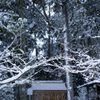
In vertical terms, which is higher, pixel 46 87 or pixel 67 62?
pixel 67 62

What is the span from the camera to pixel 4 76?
878 centimetres

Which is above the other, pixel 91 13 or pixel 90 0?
pixel 90 0

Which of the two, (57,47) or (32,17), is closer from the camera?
(32,17)

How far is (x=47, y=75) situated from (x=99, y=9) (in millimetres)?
7673

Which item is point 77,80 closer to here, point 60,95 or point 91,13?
point 60,95

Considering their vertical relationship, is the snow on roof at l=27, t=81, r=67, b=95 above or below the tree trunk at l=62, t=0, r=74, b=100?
below

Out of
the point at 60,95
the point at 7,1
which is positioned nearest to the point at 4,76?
the point at 60,95

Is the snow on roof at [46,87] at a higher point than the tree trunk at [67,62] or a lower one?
lower

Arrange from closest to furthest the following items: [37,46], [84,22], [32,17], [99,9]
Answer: [99,9] < [84,22] < [32,17] < [37,46]

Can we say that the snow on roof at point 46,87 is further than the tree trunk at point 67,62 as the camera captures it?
Yes

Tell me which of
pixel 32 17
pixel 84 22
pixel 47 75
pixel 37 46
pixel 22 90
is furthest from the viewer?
pixel 37 46

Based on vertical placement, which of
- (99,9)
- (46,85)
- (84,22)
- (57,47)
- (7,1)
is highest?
(7,1)

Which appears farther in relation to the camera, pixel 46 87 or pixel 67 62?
pixel 46 87

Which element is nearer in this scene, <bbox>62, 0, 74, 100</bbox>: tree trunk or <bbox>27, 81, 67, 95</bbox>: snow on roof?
<bbox>62, 0, 74, 100</bbox>: tree trunk
